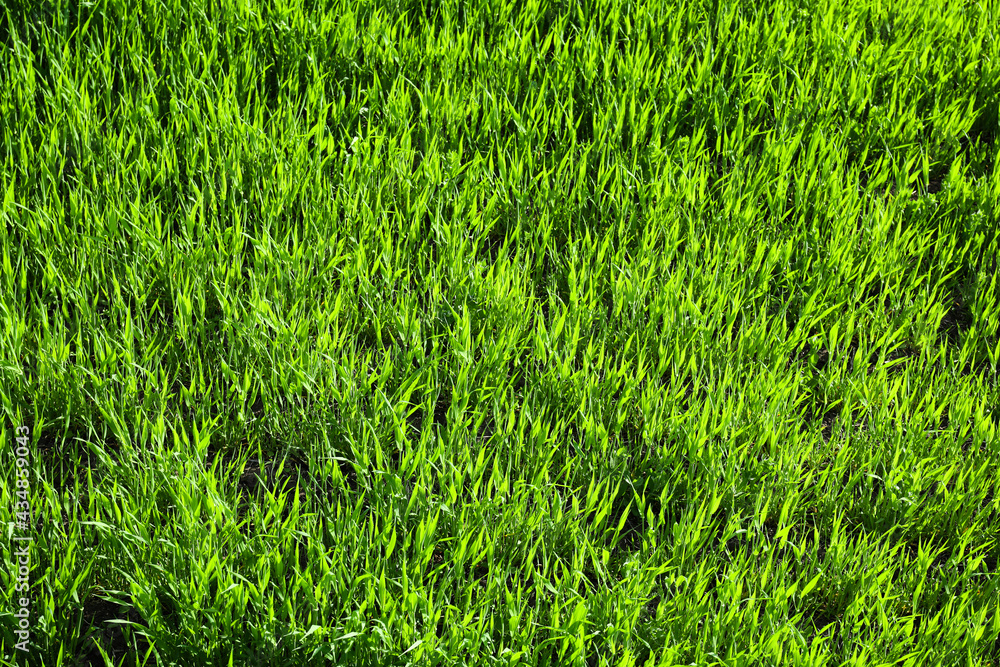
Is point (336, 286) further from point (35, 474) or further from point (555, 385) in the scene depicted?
point (35, 474)

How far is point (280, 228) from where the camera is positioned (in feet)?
8.05

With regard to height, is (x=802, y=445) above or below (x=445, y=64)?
below

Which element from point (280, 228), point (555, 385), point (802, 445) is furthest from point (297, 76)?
point (802, 445)

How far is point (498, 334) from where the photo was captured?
2260 mm

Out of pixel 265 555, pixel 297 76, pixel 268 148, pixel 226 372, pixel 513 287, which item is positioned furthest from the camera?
pixel 297 76

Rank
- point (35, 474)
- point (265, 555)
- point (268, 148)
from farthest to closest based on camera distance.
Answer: point (268, 148)
point (35, 474)
point (265, 555)

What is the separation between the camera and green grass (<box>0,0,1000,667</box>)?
1749 mm

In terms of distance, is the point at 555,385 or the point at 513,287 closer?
the point at 555,385

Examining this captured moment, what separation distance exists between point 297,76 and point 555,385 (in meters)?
1.45

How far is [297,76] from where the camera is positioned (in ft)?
9.23

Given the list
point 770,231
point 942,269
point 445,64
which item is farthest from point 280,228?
point 942,269

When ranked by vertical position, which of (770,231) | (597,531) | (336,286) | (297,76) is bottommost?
(597,531)

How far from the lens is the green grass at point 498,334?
1749 millimetres

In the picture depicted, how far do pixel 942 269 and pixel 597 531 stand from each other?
56.8 inches
